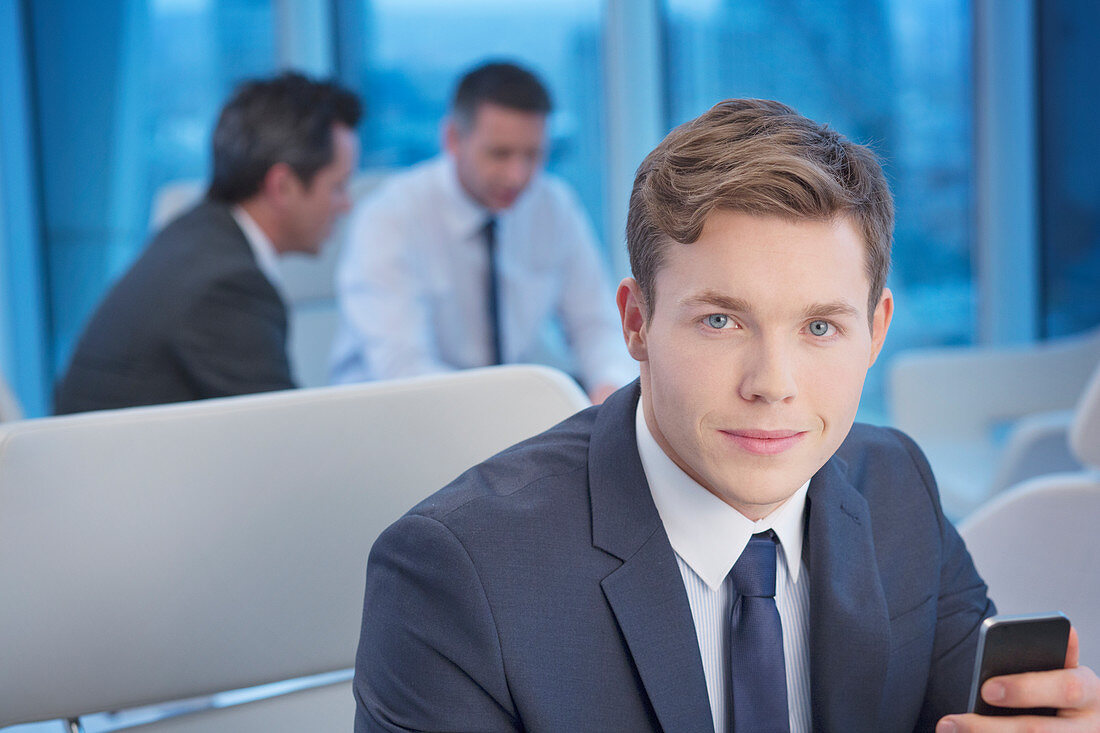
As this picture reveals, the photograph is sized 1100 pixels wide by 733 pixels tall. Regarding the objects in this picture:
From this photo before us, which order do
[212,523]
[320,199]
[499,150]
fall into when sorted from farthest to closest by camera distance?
[499,150]
[320,199]
[212,523]

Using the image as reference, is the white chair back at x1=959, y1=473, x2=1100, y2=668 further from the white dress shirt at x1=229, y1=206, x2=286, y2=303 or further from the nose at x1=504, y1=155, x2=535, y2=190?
the nose at x1=504, y1=155, x2=535, y2=190

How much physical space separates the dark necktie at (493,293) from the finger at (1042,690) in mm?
2206

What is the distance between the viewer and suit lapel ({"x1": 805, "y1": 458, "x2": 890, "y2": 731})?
971 mm

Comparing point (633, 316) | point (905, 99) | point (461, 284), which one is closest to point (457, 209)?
point (461, 284)

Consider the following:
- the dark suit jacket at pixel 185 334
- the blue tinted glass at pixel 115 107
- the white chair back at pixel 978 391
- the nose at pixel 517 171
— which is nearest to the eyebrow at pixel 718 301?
the dark suit jacket at pixel 185 334

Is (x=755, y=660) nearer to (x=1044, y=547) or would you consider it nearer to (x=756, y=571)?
(x=756, y=571)

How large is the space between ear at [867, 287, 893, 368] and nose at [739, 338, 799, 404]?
0.15 meters

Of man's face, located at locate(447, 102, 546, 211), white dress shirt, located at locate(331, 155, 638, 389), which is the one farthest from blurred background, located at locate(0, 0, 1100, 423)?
man's face, located at locate(447, 102, 546, 211)

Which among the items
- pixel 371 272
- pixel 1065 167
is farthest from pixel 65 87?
pixel 1065 167

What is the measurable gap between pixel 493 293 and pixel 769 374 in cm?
215

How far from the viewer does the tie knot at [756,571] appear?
0.94m

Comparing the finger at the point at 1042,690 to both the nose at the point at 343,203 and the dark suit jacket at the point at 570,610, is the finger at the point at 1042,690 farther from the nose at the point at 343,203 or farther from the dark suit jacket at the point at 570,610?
the nose at the point at 343,203

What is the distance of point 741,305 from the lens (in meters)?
0.84

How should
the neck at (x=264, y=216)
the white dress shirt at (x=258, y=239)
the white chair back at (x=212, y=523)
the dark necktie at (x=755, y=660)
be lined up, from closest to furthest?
the dark necktie at (x=755, y=660) → the white chair back at (x=212, y=523) → the white dress shirt at (x=258, y=239) → the neck at (x=264, y=216)
